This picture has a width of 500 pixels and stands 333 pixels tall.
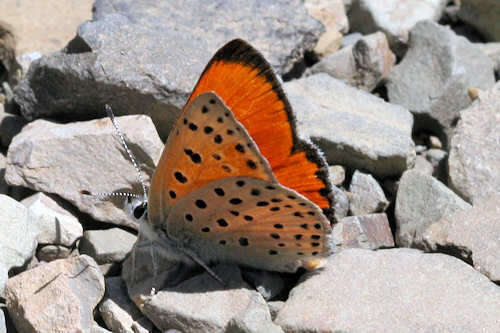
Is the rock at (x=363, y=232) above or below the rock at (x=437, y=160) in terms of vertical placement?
below

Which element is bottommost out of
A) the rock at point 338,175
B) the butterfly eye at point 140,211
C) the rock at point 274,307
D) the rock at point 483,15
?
the rock at point 274,307

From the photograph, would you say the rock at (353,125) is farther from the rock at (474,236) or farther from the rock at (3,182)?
the rock at (3,182)

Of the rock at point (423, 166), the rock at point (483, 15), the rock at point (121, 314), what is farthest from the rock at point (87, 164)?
the rock at point (483, 15)

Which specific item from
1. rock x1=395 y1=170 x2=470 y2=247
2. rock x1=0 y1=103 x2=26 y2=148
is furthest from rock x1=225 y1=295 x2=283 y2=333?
rock x1=0 y1=103 x2=26 y2=148

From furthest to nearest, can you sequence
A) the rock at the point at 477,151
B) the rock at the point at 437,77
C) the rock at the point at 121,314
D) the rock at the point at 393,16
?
the rock at the point at 393,16, the rock at the point at 437,77, the rock at the point at 477,151, the rock at the point at 121,314

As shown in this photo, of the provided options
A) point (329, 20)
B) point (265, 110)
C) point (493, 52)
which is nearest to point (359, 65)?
point (329, 20)

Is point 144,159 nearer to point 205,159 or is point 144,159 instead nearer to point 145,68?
point 145,68

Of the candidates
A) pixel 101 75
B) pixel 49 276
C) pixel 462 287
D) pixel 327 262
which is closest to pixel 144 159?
pixel 101 75

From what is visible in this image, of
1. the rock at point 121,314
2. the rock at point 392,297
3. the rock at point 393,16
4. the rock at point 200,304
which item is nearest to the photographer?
the rock at point 392,297
